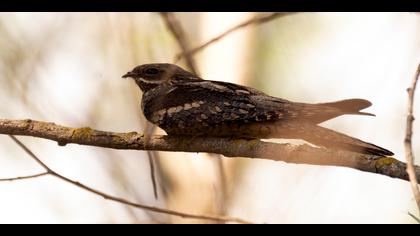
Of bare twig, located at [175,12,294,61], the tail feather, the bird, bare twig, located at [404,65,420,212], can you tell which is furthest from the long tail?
bare twig, located at [404,65,420,212]

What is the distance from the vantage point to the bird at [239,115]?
143 inches

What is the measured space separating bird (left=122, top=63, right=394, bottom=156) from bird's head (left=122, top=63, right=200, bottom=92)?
0.20m

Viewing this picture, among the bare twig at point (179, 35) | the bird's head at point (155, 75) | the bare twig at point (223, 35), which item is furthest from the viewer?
the bird's head at point (155, 75)

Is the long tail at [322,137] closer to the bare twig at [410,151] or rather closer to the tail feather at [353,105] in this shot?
the tail feather at [353,105]

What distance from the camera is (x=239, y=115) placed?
3914 millimetres

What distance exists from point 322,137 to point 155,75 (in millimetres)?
1521

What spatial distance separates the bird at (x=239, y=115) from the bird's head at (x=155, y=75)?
20cm

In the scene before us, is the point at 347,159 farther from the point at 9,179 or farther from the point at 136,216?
the point at 9,179

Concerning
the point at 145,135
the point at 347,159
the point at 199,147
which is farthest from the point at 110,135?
the point at 347,159

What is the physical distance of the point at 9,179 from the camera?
3271 millimetres

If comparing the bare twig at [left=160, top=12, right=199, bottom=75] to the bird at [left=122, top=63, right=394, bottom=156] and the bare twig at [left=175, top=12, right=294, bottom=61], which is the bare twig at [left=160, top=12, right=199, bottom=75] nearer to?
the bare twig at [left=175, top=12, right=294, bottom=61]

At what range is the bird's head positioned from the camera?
459cm

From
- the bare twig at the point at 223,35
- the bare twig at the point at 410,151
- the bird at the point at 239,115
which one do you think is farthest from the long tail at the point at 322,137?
the bare twig at the point at 410,151

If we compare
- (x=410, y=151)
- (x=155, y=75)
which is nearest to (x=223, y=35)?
(x=410, y=151)
